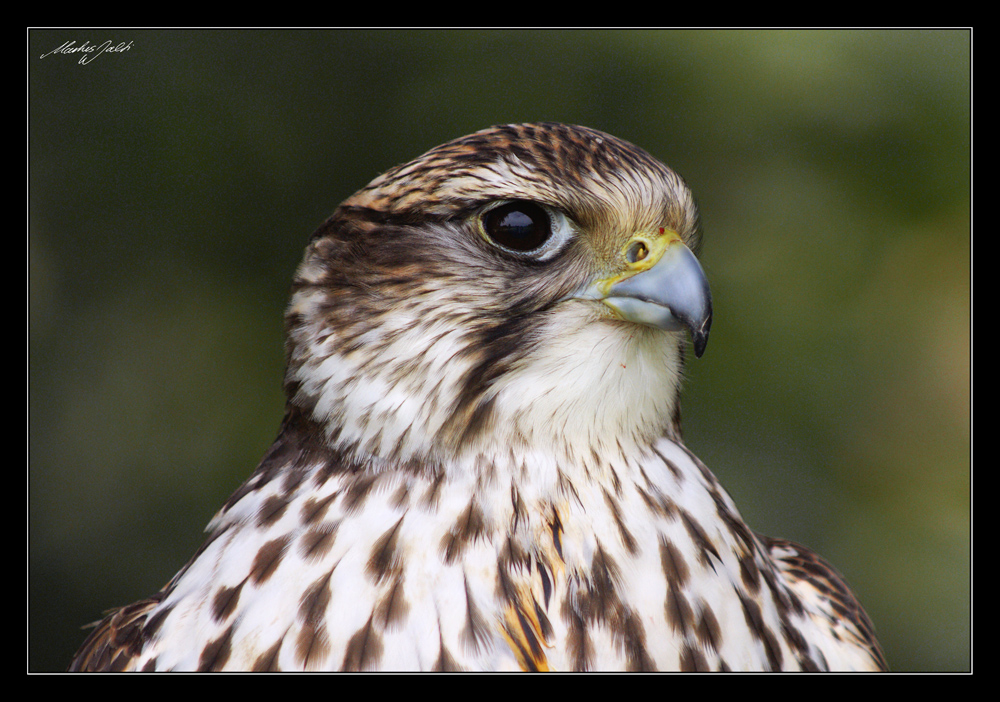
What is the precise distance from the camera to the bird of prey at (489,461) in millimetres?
1246

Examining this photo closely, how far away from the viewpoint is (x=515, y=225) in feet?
4.47

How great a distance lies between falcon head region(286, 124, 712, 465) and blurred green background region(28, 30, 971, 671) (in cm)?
73

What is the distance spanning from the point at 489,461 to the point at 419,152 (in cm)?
136

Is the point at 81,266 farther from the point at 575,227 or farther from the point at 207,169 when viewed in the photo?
the point at 575,227

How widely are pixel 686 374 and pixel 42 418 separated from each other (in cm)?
151

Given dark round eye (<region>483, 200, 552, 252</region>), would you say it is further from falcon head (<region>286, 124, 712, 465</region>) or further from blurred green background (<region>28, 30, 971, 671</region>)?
blurred green background (<region>28, 30, 971, 671</region>)

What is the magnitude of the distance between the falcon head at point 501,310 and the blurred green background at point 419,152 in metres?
0.73

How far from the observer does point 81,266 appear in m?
2.27

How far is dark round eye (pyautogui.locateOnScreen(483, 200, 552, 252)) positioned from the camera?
1359 millimetres

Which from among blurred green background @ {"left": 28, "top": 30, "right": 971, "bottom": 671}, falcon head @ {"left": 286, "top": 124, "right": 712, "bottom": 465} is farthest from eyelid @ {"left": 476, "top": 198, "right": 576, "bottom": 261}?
blurred green background @ {"left": 28, "top": 30, "right": 971, "bottom": 671}
